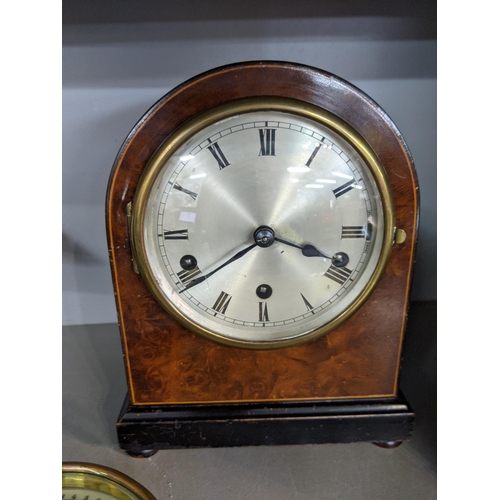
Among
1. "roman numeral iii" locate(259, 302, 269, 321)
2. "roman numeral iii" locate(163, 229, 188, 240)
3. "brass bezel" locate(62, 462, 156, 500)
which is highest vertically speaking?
"roman numeral iii" locate(163, 229, 188, 240)

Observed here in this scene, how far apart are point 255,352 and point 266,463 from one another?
0.21m

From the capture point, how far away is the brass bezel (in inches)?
30.7

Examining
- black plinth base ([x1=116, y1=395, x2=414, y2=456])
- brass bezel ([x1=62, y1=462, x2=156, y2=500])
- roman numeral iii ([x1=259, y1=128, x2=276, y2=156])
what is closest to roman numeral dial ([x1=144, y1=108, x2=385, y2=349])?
roman numeral iii ([x1=259, y1=128, x2=276, y2=156])

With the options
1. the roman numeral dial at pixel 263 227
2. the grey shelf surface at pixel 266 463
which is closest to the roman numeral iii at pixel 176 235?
the roman numeral dial at pixel 263 227

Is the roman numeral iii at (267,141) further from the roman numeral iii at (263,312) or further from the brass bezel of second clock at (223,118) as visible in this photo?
the roman numeral iii at (263,312)

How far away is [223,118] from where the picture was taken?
0.75 metres

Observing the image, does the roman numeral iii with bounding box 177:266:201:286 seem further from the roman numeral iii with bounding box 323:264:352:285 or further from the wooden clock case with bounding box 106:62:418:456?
the roman numeral iii with bounding box 323:264:352:285

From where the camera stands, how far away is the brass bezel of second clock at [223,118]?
0.74m

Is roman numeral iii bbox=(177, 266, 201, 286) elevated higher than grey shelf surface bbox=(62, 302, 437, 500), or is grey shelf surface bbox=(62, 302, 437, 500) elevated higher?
roman numeral iii bbox=(177, 266, 201, 286)

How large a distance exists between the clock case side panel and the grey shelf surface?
0.11 metres

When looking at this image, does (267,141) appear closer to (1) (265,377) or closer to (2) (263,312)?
(2) (263,312)

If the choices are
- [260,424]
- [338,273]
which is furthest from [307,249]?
[260,424]

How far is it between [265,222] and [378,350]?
0.33m

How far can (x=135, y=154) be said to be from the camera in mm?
771
